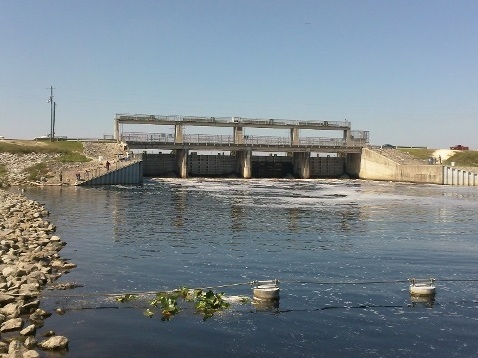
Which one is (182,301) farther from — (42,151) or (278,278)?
(42,151)

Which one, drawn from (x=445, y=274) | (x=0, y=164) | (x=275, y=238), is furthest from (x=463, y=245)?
(x=0, y=164)

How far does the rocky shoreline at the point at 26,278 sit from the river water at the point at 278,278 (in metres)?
0.53

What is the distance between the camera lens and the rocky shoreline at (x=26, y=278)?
12.2 metres

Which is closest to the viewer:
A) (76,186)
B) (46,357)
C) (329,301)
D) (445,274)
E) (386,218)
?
(46,357)

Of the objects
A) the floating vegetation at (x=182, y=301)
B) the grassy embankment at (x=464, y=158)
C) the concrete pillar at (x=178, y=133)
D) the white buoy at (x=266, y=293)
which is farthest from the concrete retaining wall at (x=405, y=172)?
the floating vegetation at (x=182, y=301)

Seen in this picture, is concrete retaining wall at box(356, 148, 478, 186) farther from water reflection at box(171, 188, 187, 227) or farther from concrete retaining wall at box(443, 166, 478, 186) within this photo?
water reflection at box(171, 188, 187, 227)

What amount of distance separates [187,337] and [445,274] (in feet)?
39.5

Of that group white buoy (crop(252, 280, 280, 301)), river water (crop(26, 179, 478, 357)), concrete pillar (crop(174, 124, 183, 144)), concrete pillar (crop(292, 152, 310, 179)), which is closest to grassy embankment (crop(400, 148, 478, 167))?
concrete pillar (crop(292, 152, 310, 179))

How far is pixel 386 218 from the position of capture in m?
39.6

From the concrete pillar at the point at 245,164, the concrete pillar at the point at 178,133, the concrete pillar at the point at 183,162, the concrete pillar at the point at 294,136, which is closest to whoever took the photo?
the concrete pillar at the point at 183,162

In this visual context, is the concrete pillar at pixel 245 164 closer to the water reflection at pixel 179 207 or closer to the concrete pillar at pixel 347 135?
the concrete pillar at pixel 347 135

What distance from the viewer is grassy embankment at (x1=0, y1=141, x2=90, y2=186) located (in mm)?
71000

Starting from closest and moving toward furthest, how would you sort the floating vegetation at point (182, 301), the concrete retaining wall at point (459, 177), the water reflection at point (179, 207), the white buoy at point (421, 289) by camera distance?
the floating vegetation at point (182, 301) → the white buoy at point (421, 289) → the water reflection at point (179, 207) → the concrete retaining wall at point (459, 177)

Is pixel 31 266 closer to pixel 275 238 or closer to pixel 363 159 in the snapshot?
pixel 275 238
